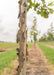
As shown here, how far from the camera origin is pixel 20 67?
3760 mm

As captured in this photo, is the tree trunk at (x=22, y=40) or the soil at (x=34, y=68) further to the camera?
the soil at (x=34, y=68)

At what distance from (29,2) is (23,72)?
85.6 inches

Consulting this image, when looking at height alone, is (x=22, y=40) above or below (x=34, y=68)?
above

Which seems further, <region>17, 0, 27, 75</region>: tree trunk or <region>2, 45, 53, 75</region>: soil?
<region>2, 45, 53, 75</region>: soil

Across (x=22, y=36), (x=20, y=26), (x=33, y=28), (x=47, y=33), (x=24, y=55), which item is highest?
(x=20, y=26)

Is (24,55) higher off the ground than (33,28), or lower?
higher

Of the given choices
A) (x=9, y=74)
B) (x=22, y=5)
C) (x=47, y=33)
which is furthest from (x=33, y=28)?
(x=47, y=33)

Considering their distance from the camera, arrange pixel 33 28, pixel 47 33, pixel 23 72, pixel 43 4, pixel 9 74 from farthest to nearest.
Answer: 1. pixel 47 33
2. pixel 33 28
3. pixel 9 74
4. pixel 43 4
5. pixel 23 72

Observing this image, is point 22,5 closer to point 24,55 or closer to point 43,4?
point 43,4

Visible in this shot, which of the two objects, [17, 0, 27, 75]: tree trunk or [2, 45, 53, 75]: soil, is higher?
[17, 0, 27, 75]: tree trunk

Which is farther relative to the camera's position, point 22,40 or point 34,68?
point 34,68

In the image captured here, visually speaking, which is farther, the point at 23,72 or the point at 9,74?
the point at 9,74

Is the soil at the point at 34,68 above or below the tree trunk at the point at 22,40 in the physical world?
below

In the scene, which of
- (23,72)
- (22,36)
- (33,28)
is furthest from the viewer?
(33,28)
